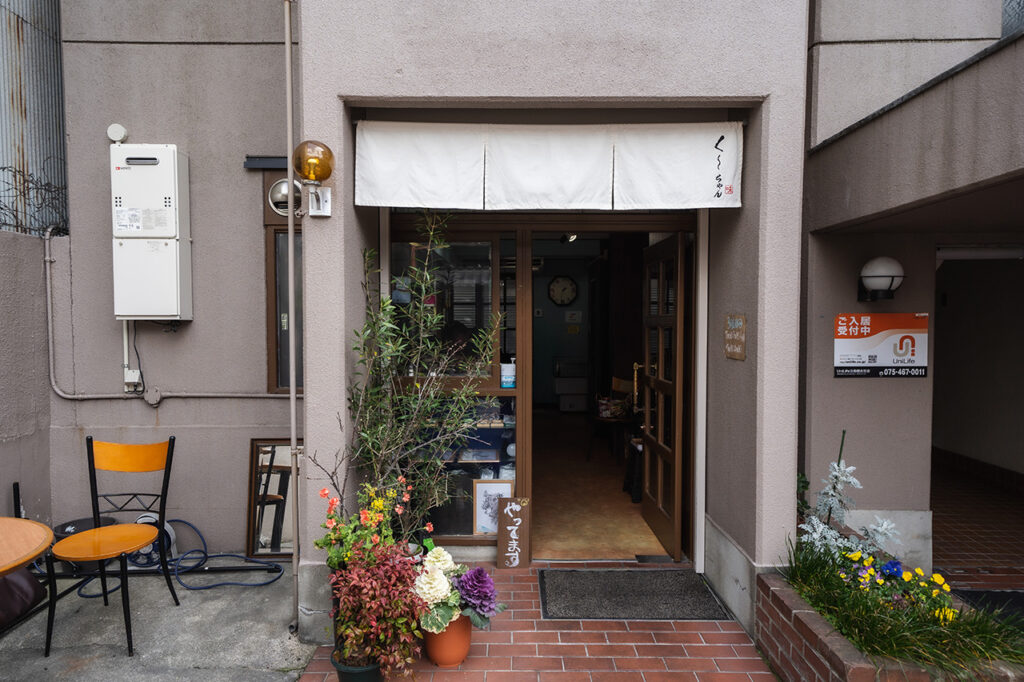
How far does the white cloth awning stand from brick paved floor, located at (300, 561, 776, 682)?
9.40 feet

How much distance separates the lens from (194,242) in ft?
15.4

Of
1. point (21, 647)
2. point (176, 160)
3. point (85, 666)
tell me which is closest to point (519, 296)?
point (176, 160)

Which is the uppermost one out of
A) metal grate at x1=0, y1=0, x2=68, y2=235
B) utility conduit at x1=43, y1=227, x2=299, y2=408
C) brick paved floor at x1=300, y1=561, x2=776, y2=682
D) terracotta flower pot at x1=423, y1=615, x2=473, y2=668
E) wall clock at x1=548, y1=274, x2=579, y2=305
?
metal grate at x1=0, y1=0, x2=68, y2=235

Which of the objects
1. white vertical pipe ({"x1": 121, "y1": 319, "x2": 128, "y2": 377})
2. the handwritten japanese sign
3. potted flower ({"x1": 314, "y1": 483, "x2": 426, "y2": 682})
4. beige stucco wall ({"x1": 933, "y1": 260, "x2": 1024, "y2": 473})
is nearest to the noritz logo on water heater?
the handwritten japanese sign

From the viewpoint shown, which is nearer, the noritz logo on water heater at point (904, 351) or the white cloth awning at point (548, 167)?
the white cloth awning at point (548, 167)

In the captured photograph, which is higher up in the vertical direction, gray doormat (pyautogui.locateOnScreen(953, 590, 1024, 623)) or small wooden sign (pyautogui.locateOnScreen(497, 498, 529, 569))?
small wooden sign (pyautogui.locateOnScreen(497, 498, 529, 569))

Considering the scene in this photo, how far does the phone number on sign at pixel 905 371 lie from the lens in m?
4.48

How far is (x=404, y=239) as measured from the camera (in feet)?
14.9

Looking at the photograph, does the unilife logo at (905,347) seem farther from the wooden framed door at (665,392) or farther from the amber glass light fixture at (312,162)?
the amber glass light fixture at (312,162)

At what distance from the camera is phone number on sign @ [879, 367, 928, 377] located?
176 inches

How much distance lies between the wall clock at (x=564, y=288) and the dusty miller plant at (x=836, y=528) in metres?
8.82

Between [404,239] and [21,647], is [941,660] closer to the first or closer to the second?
[404,239]

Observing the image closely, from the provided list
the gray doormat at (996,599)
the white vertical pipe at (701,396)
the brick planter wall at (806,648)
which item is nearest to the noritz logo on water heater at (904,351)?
the white vertical pipe at (701,396)

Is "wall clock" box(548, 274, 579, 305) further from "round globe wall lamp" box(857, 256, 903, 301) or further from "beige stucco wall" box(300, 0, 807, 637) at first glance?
"beige stucco wall" box(300, 0, 807, 637)
